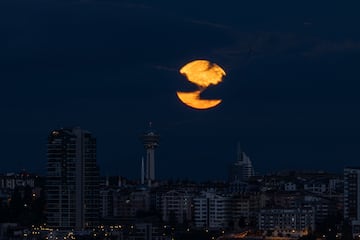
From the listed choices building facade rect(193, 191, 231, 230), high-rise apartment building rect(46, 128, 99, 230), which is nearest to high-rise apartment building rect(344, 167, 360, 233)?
building facade rect(193, 191, 231, 230)

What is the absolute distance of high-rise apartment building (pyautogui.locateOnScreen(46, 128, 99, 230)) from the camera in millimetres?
29594

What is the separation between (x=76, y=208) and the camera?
29672mm

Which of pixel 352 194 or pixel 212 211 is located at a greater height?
pixel 352 194

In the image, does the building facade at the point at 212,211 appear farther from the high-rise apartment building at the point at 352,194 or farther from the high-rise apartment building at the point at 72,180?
the high-rise apartment building at the point at 72,180

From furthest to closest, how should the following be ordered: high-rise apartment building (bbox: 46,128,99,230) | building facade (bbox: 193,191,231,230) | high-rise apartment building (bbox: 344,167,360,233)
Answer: building facade (bbox: 193,191,231,230) → high-rise apartment building (bbox: 344,167,360,233) → high-rise apartment building (bbox: 46,128,99,230)

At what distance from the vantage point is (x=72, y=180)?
30094 millimetres

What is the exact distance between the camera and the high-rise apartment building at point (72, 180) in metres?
29.6

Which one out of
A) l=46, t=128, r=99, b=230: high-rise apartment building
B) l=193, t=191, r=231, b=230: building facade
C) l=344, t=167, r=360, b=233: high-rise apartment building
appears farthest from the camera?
l=193, t=191, r=231, b=230: building facade

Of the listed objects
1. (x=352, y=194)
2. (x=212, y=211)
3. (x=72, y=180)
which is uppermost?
(x=72, y=180)

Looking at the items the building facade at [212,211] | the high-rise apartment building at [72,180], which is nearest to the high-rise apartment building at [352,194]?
the building facade at [212,211]

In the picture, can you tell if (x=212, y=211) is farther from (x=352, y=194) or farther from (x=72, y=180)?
(x=72, y=180)

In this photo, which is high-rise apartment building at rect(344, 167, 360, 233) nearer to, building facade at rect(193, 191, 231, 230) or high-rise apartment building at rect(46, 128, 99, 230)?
building facade at rect(193, 191, 231, 230)

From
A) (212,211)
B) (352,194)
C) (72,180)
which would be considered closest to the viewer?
(72,180)

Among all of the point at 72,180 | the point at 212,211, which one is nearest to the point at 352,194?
the point at 212,211
